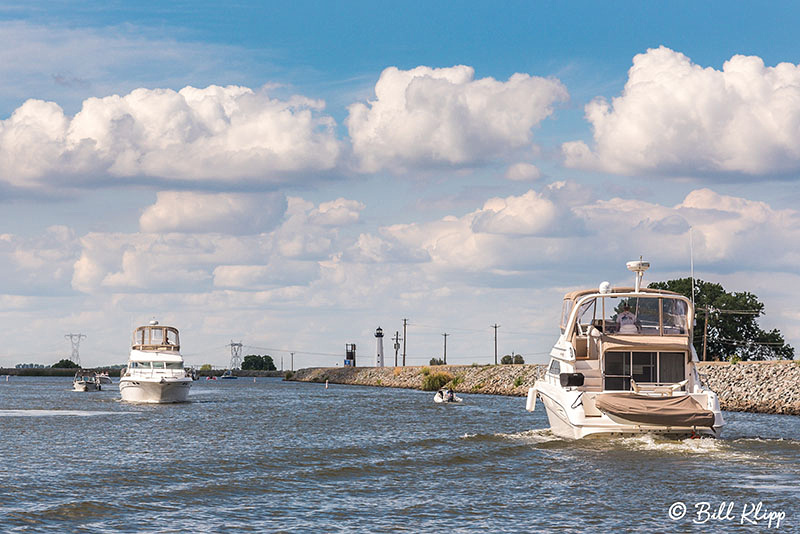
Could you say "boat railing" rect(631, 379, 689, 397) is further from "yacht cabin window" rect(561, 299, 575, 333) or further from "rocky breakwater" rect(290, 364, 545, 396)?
"rocky breakwater" rect(290, 364, 545, 396)

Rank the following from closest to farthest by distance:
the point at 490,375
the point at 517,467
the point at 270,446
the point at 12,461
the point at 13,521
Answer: the point at 13,521 < the point at 517,467 < the point at 12,461 < the point at 270,446 < the point at 490,375

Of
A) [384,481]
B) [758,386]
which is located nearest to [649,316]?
[384,481]

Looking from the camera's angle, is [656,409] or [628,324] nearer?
[656,409]

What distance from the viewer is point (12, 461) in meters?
30.4

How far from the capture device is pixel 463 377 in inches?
4427

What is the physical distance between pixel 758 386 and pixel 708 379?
1579 centimetres

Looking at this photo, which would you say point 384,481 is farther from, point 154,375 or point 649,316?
point 154,375

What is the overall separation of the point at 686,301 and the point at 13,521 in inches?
864

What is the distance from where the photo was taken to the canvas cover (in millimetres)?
27375

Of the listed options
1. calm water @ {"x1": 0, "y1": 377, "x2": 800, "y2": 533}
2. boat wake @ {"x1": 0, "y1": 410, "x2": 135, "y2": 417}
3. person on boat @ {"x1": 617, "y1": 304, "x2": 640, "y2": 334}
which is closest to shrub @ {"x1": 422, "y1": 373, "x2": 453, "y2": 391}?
boat wake @ {"x1": 0, "y1": 410, "x2": 135, "y2": 417}

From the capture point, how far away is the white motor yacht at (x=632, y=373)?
91.1 ft

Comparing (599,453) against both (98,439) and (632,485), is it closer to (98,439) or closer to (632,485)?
(632,485)

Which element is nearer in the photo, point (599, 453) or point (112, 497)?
point (112, 497)

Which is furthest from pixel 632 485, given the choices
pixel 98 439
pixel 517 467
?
pixel 98 439
